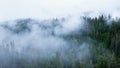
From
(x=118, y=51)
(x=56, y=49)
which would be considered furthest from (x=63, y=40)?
(x=118, y=51)

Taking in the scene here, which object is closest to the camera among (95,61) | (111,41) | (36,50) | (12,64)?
(95,61)

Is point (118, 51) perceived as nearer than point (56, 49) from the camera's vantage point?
Yes

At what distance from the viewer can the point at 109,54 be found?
15425cm

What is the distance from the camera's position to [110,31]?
190m

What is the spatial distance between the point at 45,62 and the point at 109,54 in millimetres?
31300

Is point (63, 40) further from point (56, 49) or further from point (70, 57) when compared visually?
point (70, 57)

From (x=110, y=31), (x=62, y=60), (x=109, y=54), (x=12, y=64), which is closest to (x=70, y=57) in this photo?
(x=62, y=60)

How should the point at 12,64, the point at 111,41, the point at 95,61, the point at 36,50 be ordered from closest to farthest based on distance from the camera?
the point at 95,61
the point at 12,64
the point at 111,41
the point at 36,50

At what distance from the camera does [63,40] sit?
191 metres

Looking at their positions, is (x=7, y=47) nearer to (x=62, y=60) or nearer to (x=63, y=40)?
(x=63, y=40)

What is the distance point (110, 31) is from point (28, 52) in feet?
167

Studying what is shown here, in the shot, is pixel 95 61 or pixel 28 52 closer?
pixel 95 61

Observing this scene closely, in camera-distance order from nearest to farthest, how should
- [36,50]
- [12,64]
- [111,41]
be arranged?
1. [12,64]
2. [111,41]
3. [36,50]

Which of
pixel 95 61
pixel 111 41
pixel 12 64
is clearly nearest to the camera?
pixel 95 61
